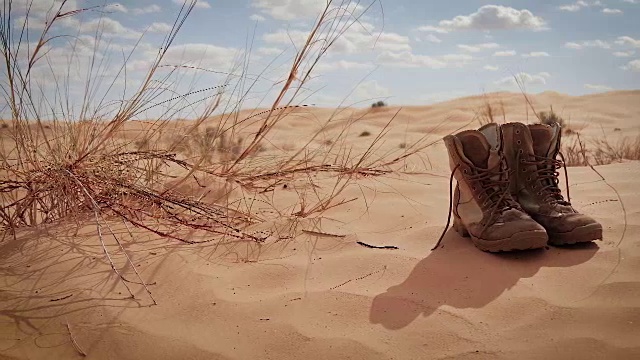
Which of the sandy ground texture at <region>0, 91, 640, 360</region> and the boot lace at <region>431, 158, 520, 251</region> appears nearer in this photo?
the sandy ground texture at <region>0, 91, 640, 360</region>

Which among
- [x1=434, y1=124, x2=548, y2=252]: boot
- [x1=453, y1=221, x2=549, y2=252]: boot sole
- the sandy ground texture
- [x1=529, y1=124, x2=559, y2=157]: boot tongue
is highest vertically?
[x1=529, y1=124, x2=559, y2=157]: boot tongue

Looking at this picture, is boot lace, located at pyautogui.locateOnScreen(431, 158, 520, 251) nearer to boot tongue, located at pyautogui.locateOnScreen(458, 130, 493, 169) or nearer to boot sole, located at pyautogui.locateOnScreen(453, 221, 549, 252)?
boot tongue, located at pyautogui.locateOnScreen(458, 130, 493, 169)

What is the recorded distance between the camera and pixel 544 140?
1978 mm

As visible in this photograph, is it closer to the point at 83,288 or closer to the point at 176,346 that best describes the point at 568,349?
the point at 176,346

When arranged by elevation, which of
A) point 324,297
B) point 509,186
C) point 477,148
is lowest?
point 324,297

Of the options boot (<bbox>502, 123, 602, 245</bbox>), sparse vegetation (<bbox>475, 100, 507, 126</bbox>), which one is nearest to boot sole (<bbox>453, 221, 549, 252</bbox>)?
boot (<bbox>502, 123, 602, 245</bbox>)

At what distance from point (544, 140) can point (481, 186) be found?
32cm

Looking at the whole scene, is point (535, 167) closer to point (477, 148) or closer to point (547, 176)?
point (547, 176)

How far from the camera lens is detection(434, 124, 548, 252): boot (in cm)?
181

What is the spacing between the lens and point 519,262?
1.71m

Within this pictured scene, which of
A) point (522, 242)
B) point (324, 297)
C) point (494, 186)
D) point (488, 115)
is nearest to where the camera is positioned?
point (324, 297)

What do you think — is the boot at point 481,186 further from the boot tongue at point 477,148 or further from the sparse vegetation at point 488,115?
the sparse vegetation at point 488,115

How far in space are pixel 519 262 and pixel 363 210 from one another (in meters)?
0.80

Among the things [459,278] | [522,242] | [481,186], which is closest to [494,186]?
[481,186]
